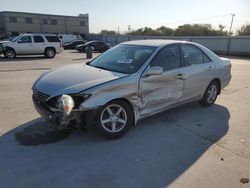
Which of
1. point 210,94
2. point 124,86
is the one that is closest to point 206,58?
point 210,94

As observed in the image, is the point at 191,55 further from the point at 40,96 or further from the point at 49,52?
the point at 49,52

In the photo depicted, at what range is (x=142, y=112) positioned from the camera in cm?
449

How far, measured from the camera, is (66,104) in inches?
140

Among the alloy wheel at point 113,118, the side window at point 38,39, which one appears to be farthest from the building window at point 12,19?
the alloy wheel at point 113,118

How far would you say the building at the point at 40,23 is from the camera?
6044 cm

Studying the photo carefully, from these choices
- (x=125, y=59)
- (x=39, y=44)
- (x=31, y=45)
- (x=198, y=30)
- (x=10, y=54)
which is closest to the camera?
(x=125, y=59)

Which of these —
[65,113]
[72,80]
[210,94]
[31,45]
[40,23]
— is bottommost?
[210,94]

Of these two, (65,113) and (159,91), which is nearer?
(65,113)

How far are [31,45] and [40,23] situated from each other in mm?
50876

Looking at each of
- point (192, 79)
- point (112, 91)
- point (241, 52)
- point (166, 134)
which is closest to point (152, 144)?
point (166, 134)

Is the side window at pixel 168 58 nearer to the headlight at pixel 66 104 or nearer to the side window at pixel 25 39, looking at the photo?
the headlight at pixel 66 104

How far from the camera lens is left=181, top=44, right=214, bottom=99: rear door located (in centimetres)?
532

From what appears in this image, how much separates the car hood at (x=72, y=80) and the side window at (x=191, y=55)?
1783 millimetres

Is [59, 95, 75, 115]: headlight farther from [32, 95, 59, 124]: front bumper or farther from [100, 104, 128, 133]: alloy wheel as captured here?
[100, 104, 128, 133]: alloy wheel
